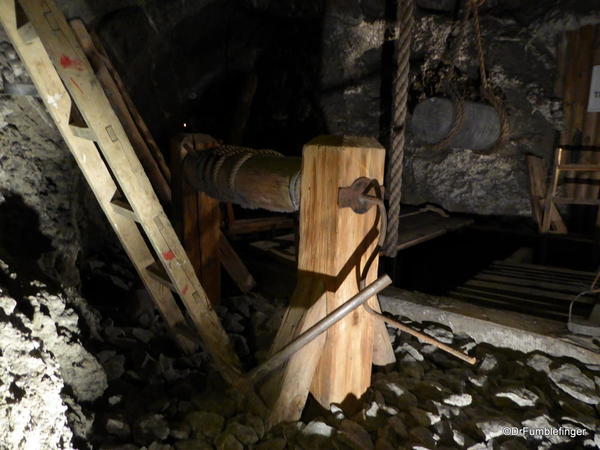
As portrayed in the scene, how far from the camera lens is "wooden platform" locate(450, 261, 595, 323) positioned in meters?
3.27

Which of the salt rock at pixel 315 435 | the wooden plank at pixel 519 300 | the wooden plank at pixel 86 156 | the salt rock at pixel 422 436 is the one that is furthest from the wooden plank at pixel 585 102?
the wooden plank at pixel 86 156

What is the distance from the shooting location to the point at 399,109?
2.43 meters

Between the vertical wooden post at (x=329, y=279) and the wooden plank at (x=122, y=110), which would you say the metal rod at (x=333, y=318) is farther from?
the wooden plank at (x=122, y=110)

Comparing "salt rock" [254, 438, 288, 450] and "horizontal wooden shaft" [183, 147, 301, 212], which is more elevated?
"horizontal wooden shaft" [183, 147, 301, 212]

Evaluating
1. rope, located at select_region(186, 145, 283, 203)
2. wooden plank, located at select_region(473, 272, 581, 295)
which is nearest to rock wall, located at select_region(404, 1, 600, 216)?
wooden plank, located at select_region(473, 272, 581, 295)

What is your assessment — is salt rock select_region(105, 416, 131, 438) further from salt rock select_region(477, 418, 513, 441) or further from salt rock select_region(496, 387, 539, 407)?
salt rock select_region(496, 387, 539, 407)

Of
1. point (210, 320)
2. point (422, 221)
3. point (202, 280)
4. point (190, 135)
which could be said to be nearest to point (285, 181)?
point (210, 320)

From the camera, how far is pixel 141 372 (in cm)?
229

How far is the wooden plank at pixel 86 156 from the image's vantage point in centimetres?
177

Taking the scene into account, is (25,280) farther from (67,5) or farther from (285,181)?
(67,5)

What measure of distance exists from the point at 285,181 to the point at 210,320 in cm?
88

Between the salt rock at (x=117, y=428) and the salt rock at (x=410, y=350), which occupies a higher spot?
the salt rock at (x=117, y=428)

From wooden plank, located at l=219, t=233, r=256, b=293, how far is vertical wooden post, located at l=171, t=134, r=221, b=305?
318 millimetres

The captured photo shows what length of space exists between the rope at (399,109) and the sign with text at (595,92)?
3774mm
